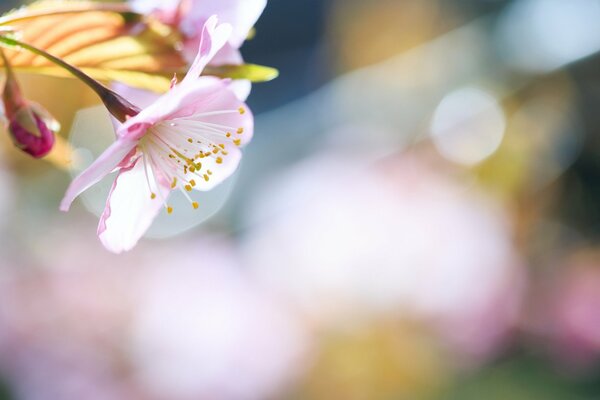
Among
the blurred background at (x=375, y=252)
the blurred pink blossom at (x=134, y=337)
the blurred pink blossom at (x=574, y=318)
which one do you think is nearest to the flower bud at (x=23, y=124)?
the blurred background at (x=375, y=252)

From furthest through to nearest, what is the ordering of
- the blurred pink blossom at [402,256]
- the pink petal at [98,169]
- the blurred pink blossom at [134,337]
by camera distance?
1. the blurred pink blossom at [402,256]
2. the blurred pink blossom at [134,337]
3. the pink petal at [98,169]

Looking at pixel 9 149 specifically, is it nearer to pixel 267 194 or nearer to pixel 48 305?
pixel 48 305

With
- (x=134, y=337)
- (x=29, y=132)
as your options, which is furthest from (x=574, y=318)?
(x=29, y=132)

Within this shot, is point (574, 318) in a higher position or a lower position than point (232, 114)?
higher

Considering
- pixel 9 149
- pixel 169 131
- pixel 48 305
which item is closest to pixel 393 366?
pixel 48 305

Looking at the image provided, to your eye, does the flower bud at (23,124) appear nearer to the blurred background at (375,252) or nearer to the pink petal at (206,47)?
the pink petal at (206,47)

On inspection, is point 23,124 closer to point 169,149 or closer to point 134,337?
point 169,149

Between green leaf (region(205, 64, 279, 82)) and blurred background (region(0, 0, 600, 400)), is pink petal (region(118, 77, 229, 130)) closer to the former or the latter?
green leaf (region(205, 64, 279, 82))
